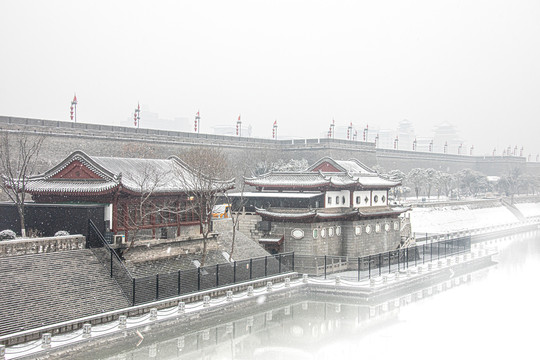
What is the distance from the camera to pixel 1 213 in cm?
2178

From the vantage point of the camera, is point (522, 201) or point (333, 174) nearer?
point (333, 174)

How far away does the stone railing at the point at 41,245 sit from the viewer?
16641 mm

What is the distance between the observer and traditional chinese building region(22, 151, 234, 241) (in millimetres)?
20266

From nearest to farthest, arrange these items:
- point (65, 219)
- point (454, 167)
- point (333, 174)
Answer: point (65, 219) → point (333, 174) → point (454, 167)

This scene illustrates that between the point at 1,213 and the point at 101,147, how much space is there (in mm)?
A: 23514

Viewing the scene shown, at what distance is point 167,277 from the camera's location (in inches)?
764

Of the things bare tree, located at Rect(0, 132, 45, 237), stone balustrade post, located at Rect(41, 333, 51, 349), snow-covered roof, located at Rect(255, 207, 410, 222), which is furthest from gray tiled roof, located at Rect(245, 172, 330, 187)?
stone balustrade post, located at Rect(41, 333, 51, 349)

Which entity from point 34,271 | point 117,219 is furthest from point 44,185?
point 34,271

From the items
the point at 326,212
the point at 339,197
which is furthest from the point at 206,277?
the point at 339,197

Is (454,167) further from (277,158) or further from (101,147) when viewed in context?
(101,147)

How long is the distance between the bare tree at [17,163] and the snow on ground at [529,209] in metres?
54.5

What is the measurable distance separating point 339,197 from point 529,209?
4989 cm

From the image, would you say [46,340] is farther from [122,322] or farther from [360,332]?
[360,332]

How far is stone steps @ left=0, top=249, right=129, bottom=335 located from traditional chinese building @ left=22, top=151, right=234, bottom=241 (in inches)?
88.5
